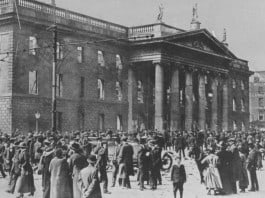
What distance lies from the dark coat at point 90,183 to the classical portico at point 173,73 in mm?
35060

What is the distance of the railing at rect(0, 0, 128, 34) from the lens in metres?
39.3

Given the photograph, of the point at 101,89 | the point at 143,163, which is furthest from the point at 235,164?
the point at 101,89

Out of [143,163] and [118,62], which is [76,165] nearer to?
[143,163]

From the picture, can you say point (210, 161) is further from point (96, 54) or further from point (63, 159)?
point (96, 54)

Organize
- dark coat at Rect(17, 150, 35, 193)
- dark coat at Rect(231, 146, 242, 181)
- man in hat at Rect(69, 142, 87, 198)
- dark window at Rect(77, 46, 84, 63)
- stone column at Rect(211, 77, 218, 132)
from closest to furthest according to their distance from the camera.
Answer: man in hat at Rect(69, 142, 87, 198)
dark coat at Rect(17, 150, 35, 193)
dark coat at Rect(231, 146, 242, 181)
dark window at Rect(77, 46, 84, 63)
stone column at Rect(211, 77, 218, 132)

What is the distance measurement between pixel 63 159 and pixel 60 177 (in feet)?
1.66

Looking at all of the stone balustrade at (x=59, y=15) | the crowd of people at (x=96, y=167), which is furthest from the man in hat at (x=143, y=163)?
the stone balustrade at (x=59, y=15)

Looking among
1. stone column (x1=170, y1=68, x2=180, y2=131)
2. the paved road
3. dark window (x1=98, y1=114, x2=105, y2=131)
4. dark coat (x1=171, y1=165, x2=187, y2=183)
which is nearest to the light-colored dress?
the paved road

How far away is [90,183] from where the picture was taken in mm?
12648

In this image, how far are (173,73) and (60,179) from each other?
1447 inches

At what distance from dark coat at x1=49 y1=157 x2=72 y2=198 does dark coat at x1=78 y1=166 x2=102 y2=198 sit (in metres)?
1.76

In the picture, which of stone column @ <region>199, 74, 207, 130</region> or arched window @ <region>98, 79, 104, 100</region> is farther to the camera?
stone column @ <region>199, 74, 207, 130</region>

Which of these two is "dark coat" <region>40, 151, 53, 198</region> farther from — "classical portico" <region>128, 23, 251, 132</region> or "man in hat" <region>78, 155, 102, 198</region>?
"classical portico" <region>128, 23, 251, 132</region>

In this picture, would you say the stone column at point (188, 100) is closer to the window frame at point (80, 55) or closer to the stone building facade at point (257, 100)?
the window frame at point (80, 55)
